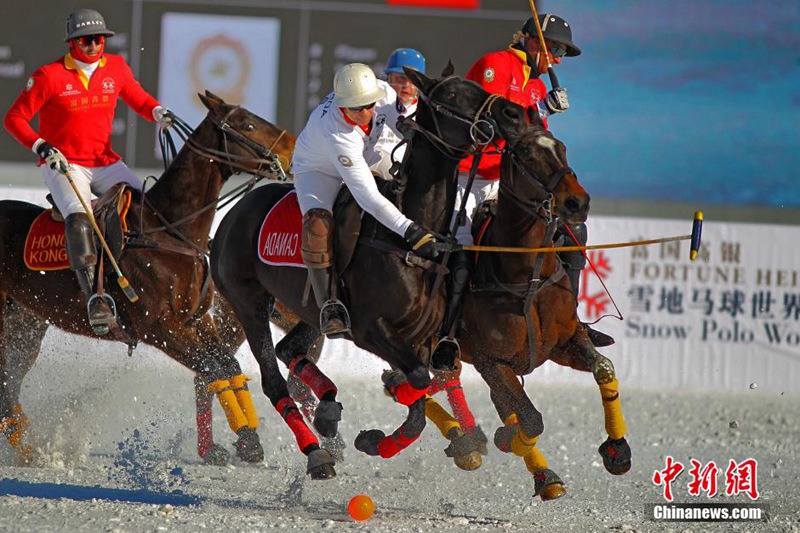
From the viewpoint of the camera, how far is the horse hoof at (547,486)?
22.1 feet

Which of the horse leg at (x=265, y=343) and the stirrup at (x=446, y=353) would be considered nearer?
the stirrup at (x=446, y=353)

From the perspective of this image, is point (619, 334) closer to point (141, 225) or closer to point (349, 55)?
point (349, 55)

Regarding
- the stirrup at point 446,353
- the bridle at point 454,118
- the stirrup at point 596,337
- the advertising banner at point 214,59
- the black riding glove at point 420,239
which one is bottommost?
the stirrup at point 446,353

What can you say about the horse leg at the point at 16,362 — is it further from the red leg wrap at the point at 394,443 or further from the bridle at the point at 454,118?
the bridle at the point at 454,118

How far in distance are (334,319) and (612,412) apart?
1592mm

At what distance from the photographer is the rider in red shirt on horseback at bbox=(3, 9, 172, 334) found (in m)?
8.13

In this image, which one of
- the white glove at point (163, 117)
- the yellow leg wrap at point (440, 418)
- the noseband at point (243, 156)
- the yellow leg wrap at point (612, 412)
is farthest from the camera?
the white glove at point (163, 117)

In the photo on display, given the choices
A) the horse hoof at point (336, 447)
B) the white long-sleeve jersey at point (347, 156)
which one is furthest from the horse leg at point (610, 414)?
the horse hoof at point (336, 447)

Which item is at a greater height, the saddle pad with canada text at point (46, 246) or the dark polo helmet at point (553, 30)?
the dark polo helmet at point (553, 30)

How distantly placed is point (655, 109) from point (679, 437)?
6.03 metres

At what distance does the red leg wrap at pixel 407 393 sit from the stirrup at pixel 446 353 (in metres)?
0.23

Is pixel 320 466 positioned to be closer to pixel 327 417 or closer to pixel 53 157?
pixel 327 417

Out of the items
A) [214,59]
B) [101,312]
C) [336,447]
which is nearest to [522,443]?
[336,447]

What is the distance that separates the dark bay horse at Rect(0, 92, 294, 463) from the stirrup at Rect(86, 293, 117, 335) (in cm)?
14
